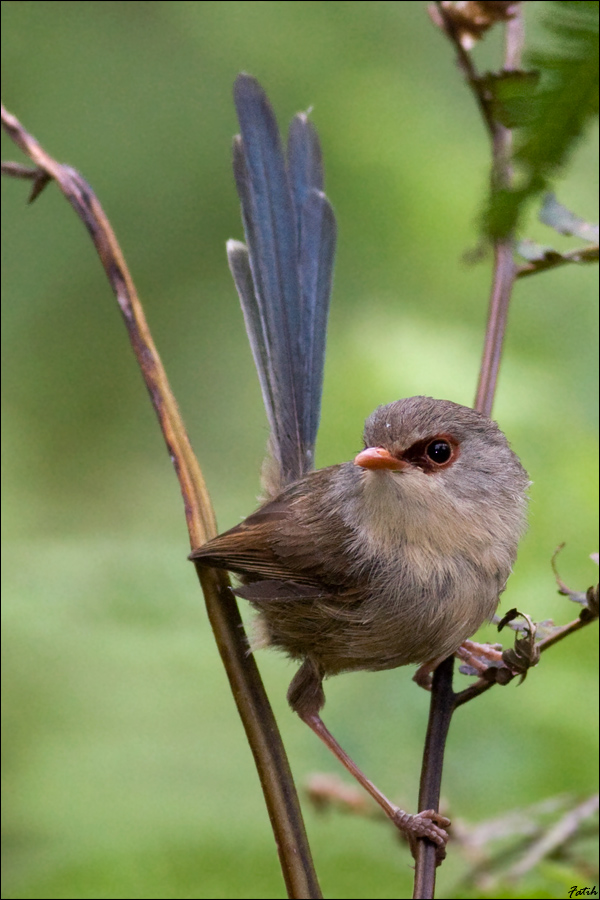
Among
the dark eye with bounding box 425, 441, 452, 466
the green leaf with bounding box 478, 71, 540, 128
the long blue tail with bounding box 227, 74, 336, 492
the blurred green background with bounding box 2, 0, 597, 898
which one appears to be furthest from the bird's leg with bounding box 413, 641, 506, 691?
the green leaf with bounding box 478, 71, 540, 128

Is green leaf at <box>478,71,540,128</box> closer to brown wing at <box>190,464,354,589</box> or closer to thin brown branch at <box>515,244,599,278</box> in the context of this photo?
thin brown branch at <box>515,244,599,278</box>

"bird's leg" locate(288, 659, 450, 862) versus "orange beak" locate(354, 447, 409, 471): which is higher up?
"orange beak" locate(354, 447, 409, 471)

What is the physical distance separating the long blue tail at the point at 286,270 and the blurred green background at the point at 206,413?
1.20 feet

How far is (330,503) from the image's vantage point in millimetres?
3006

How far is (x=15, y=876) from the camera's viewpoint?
8.86ft

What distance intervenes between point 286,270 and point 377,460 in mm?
951

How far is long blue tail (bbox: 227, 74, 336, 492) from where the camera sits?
327 cm

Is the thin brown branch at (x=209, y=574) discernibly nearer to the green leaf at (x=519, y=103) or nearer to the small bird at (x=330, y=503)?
the small bird at (x=330, y=503)

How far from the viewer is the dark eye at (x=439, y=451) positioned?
9.07 feet

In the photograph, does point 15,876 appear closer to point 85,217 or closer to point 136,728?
point 136,728

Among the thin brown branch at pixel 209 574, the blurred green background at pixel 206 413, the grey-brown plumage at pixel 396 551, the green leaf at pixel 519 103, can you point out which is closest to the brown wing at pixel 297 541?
the grey-brown plumage at pixel 396 551

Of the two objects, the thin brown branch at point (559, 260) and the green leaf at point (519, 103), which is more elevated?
the thin brown branch at point (559, 260)

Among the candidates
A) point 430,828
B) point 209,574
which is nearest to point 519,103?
point 430,828

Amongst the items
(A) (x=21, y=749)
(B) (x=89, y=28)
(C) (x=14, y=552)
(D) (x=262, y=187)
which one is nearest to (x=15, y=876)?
(A) (x=21, y=749)
